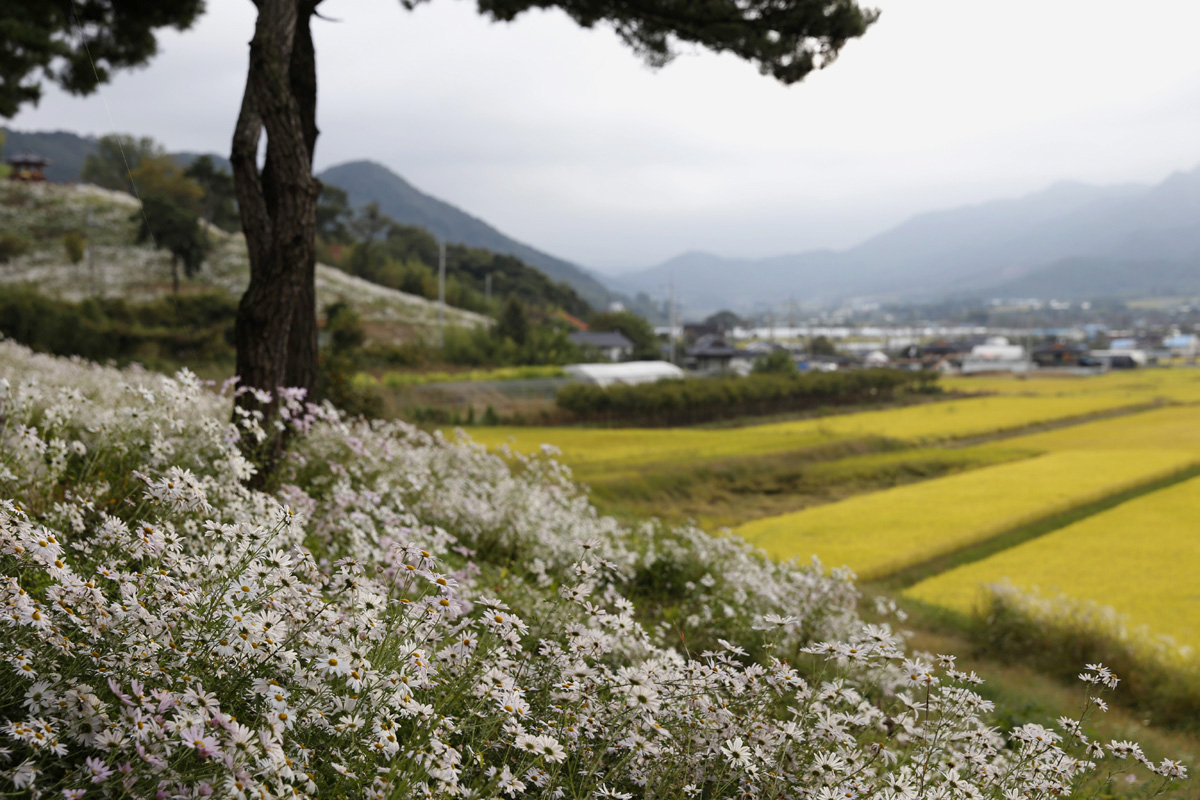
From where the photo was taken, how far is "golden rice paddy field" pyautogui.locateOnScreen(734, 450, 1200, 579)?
12.0 m

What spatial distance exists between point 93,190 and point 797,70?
1675 cm

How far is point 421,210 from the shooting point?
147 metres

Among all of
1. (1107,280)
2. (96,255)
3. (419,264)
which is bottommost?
(96,255)

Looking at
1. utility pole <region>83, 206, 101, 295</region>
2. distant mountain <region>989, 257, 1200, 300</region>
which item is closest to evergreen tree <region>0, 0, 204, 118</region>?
utility pole <region>83, 206, 101, 295</region>

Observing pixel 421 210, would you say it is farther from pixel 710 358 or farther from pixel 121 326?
pixel 121 326

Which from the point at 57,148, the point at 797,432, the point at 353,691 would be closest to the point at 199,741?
the point at 353,691

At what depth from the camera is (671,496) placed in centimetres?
1708

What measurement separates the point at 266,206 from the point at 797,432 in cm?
2386

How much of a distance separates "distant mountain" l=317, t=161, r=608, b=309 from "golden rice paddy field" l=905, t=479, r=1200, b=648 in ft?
396

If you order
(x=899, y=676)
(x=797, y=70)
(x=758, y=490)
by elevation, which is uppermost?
(x=797, y=70)

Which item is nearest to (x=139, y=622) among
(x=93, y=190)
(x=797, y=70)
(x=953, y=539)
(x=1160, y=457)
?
(x=797, y=70)

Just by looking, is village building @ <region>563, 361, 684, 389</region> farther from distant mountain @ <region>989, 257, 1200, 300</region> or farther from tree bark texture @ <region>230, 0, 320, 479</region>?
distant mountain @ <region>989, 257, 1200, 300</region>

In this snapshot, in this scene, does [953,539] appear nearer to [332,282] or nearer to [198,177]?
[198,177]

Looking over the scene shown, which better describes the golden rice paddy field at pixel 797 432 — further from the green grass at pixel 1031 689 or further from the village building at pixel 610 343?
the village building at pixel 610 343
